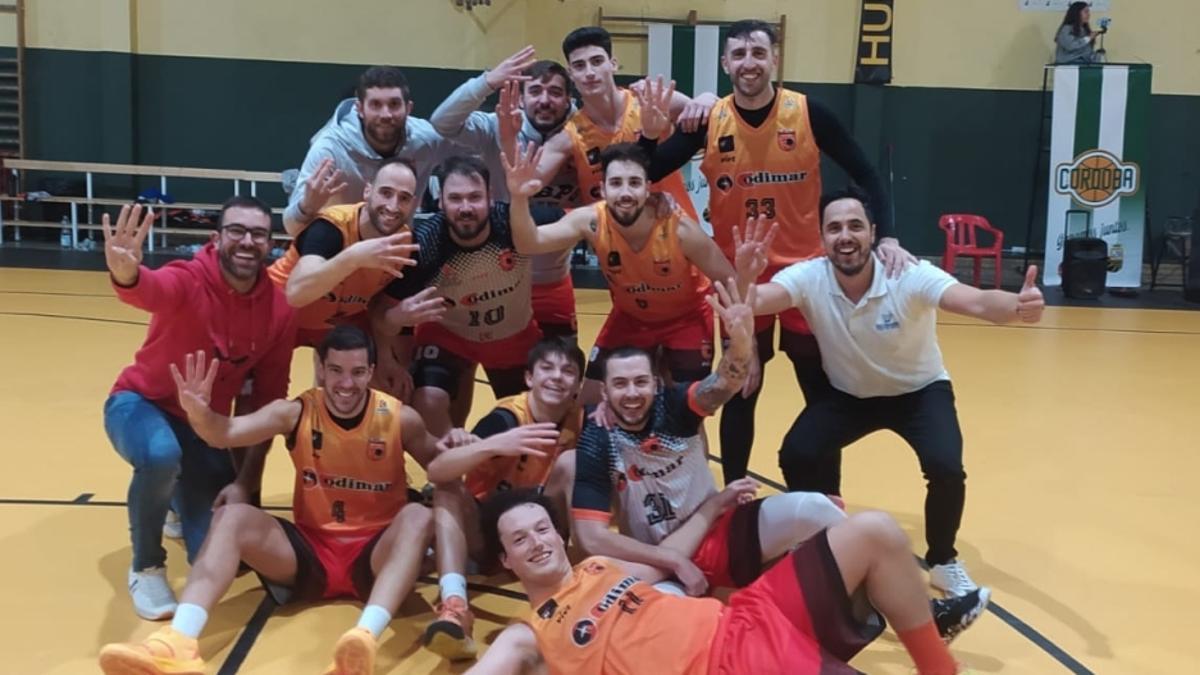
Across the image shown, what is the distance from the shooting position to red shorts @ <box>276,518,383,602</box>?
12.5ft

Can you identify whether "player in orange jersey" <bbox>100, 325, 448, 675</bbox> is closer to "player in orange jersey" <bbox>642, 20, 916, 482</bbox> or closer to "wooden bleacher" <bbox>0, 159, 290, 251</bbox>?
"player in orange jersey" <bbox>642, 20, 916, 482</bbox>

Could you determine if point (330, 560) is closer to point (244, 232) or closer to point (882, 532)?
point (244, 232)

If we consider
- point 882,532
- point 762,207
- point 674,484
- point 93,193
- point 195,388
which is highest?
point 93,193

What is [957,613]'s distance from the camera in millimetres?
3584

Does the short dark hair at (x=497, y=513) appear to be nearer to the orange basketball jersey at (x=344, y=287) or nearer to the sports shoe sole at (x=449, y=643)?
the sports shoe sole at (x=449, y=643)

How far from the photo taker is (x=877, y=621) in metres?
3.11

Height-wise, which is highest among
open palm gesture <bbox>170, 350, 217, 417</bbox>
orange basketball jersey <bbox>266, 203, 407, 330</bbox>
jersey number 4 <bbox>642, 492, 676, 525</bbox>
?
orange basketball jersey <bbox>266, 203, 407, 330</bbox>

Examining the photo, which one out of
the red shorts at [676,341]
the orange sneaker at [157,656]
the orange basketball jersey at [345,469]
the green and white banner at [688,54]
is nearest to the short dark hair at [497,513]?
the orange basketball jersey at [345,469]

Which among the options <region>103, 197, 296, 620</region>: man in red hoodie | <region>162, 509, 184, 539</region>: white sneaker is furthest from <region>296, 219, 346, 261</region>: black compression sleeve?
<region>162, 509, 184, 539</region>: white sneaker

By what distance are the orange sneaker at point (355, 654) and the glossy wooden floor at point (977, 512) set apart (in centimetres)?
25

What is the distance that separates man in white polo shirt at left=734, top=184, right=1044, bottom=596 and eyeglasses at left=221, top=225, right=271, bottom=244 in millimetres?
1865

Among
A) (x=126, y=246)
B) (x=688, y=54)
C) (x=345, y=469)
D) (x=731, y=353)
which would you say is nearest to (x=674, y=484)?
(x=731, y=353)

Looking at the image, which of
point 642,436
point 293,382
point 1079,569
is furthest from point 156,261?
point 1079,569

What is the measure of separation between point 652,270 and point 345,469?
5.24 ft
